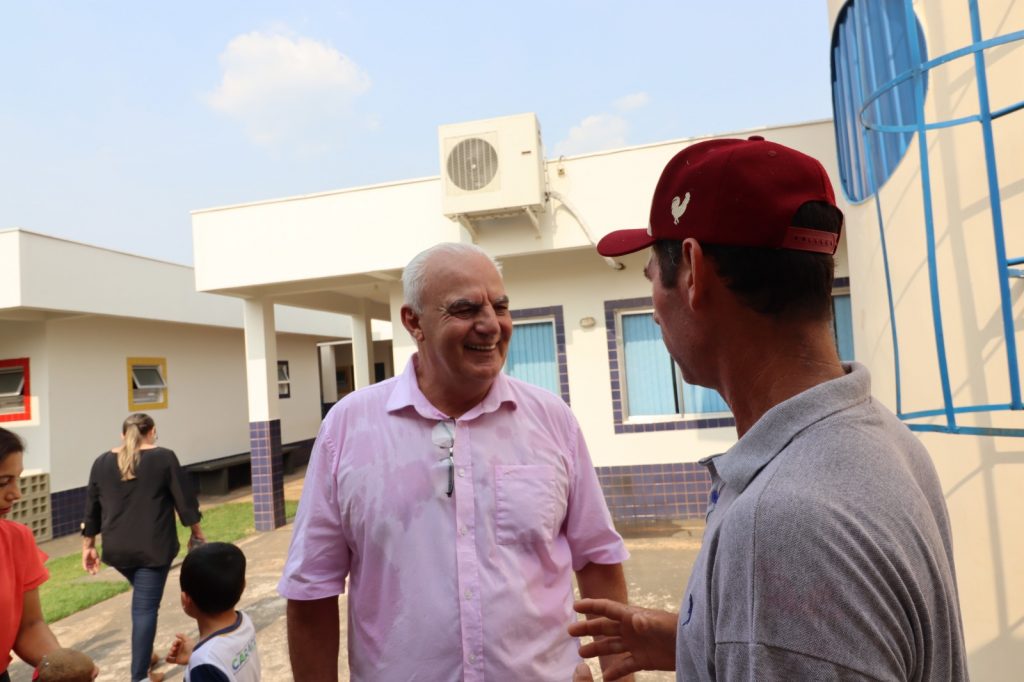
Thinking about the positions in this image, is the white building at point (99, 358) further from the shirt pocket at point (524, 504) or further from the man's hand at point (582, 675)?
the man's hand at point (582, 675)

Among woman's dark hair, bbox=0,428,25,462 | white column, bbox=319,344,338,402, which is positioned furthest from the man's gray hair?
white column, bbox=319,344,338,402

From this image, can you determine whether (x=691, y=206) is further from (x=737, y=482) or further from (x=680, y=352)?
(x=737, y=482)

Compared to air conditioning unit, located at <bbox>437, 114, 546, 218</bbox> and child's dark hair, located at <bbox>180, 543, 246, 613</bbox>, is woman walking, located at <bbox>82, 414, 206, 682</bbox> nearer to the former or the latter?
child's dark hair, located at <bbox>180, 543, 246, 613</bbox>

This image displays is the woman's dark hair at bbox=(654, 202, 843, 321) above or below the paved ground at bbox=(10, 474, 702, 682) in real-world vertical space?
above

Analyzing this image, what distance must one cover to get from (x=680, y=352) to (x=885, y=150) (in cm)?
286

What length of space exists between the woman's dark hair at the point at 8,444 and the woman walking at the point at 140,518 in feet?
6.83

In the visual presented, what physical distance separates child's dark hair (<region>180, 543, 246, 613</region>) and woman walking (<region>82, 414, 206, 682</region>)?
6.91ft

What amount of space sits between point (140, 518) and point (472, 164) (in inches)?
179

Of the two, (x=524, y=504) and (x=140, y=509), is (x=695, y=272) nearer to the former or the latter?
(x=524, y=504)

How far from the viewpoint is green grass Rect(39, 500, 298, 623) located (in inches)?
250

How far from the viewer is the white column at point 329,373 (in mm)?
21766

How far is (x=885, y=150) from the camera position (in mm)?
3250

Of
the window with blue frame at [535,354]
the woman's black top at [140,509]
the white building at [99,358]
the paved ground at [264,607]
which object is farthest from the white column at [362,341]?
the woman's black top at [140,509]

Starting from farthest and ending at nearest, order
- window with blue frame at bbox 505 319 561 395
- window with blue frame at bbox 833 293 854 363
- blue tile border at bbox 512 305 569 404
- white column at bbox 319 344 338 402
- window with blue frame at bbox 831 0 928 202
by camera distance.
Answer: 1. white column at bbox 319 344 338 402
2. window with blue frame at bbox 505 319 561 395
3. blue tile border at bbox 512 305 569 404
4. window with blue frame at bbox 833 293 854 363
5. window with blue frame at bbox 831 0 928 202
